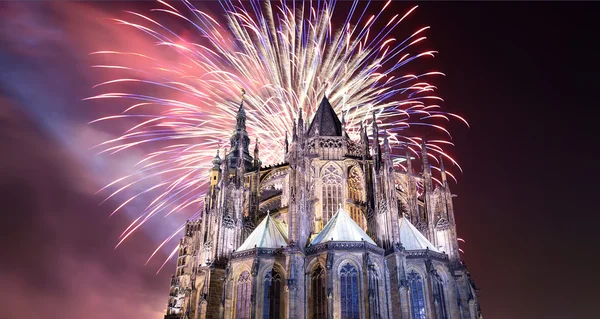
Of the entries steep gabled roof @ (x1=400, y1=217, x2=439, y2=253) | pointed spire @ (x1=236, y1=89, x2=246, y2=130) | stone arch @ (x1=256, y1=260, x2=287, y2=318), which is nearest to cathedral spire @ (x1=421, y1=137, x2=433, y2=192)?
steep gabled roof @ (x1=400, y1=217, x2=439, y2=253)

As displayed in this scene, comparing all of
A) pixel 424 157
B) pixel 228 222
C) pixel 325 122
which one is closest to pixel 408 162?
pixel 424 157

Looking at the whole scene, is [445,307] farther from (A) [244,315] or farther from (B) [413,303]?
(A) [244,315]

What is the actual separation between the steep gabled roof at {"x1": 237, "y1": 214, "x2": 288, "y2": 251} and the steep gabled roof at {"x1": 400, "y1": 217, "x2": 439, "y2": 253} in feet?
32.4

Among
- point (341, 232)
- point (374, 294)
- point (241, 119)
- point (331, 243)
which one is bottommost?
point (374, 294)

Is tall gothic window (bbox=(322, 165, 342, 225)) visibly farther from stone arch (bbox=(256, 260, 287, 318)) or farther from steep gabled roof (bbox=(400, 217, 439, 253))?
stone arch (bbox=(256, 260, 287, 318))

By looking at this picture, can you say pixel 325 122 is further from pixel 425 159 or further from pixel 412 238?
pixel 412 238

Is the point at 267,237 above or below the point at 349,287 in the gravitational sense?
above

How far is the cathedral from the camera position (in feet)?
114

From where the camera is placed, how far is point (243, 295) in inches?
1453

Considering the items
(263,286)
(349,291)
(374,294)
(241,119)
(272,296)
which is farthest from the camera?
(241,119)

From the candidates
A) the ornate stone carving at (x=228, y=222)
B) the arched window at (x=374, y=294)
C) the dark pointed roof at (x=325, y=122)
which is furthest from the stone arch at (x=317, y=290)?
the dark pointed roof at (x=325, y=122)

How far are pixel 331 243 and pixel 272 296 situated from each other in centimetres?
613

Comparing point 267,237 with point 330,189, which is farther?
point 330,189

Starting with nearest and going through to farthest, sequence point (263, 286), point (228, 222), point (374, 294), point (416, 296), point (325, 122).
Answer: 1. point (374, 294)
2. point (263, 286)
3. point (416, 296)
4. point (228, 222)
5. point (325, 122)
